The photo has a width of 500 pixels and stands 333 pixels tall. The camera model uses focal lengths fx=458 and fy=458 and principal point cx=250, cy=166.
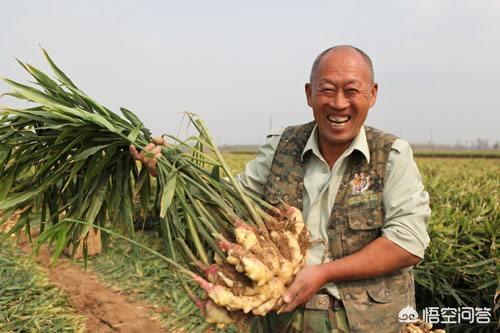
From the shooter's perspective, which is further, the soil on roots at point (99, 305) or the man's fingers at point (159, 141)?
the soil on roots at point (99, 305)

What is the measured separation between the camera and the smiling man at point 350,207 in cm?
168

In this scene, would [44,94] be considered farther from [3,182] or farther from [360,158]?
[360,158]

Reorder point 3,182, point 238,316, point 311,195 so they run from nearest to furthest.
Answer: point 238,316, point 311,195, point 3,182

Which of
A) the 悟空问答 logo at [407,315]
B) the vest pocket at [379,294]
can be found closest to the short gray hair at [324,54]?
the vest pocket at [379,294]

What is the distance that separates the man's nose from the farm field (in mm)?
1233

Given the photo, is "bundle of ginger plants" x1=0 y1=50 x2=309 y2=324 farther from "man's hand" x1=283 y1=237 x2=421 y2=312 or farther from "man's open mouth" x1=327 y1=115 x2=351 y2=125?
"man's open mouth" x1=327 y1=115 x2=351 y2=125

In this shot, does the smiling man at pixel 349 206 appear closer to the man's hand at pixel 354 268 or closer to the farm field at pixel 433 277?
the man's hand at pixel 354 268

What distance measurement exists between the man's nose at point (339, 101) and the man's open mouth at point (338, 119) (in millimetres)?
56

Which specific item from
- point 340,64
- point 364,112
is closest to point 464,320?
point 364,112

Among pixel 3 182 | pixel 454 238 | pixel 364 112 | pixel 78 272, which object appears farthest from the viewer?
pixel 78 272

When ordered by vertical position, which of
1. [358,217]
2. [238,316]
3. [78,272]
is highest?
[358,217]

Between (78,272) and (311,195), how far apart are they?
401cm

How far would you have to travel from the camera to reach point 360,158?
1.80 metres

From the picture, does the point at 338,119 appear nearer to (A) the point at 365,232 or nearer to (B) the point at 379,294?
(A) the point at 365,232
